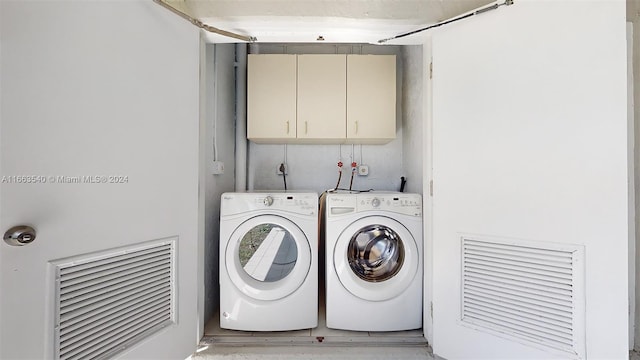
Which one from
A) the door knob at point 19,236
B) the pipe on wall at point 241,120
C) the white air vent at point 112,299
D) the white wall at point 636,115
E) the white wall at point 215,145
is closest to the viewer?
the door knob at point 19,236

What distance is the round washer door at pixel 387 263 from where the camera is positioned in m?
1.64

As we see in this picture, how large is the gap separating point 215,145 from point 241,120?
56cm

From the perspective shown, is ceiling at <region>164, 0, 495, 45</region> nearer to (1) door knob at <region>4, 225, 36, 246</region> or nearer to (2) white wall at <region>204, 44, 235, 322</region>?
(2) white wall at <region>204, 44, 235, 322</region>

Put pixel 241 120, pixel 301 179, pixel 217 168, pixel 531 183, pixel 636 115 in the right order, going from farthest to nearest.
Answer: pixel 301 179, pixel 241 120, pixel 217 168, pixel 636 115, pixel 531 183

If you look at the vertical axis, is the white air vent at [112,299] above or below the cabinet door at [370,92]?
below

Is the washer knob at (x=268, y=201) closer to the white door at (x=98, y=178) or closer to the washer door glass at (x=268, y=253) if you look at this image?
the washer door glass at (x=268, y=253)

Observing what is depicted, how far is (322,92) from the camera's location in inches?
81.0

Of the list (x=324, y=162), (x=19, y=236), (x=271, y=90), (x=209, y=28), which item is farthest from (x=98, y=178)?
(x=324, y=162)

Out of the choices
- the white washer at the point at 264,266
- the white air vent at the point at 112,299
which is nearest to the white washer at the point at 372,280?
the white washer at the point at 264,266

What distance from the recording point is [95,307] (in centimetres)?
96

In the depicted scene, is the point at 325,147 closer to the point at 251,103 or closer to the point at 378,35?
the point at 251,103

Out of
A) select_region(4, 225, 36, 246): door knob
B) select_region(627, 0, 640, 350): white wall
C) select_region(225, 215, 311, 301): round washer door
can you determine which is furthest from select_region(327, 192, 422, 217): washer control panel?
select_region(4, 225, 36, 246): door knob

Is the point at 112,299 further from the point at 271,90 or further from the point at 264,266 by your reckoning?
the point at 271,90

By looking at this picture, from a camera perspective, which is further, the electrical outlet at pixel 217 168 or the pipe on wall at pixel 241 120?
the pipe on wall at pixel 241 120
